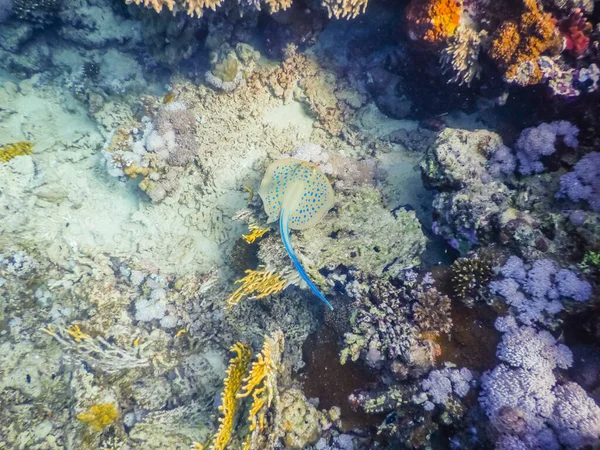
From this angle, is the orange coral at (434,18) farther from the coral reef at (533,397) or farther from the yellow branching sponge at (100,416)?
the yellow branching sponge at (100,416)

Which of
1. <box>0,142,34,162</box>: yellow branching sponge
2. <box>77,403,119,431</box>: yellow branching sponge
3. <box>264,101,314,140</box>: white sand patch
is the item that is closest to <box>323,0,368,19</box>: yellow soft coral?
<box>264,101,314,140</box>: white sand patch

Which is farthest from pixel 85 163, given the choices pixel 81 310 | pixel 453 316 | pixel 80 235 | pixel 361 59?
pixel 453 316

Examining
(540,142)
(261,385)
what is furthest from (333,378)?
(540,142)

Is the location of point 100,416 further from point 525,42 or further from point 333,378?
point 525,42

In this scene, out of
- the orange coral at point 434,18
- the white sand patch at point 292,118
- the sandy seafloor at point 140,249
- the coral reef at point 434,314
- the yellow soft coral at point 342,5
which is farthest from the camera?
the white sand patch at point 292,118

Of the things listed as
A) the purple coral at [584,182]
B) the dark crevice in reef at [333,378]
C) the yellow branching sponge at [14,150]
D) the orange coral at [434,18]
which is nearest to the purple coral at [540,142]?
the purple coral at [584,182]
